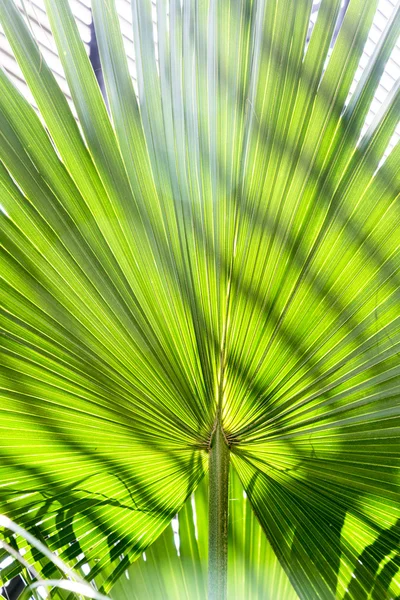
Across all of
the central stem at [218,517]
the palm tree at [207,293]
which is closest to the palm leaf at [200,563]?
the palm tree at [207,293]

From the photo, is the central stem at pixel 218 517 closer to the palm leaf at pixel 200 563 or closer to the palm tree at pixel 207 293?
the palm tree at pixel 207 293

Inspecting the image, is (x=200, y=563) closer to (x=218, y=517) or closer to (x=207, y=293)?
(x=218, y=517)

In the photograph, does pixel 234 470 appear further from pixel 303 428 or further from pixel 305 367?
pixel 305 367

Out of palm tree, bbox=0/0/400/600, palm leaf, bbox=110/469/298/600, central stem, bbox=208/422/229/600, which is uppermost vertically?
palm tree, bbox=0/0/400/600

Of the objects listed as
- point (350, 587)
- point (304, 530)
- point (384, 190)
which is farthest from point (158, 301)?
point (350, 587)

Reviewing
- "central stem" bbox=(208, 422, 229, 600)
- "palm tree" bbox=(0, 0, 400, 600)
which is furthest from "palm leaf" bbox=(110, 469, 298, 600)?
"central stem" bbox=(208, 422, 229, 600)

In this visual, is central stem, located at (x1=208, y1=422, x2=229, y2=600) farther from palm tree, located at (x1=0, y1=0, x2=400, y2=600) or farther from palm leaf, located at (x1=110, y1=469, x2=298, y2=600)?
palm leaf, located at (x1=110, y1=469, x2=298, y2=600)

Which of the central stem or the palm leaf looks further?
the palm leaf
